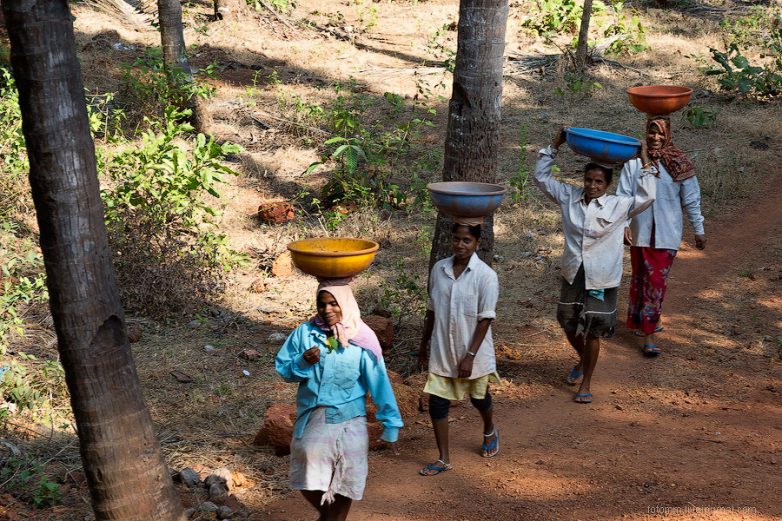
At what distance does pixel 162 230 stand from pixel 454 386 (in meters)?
3.69

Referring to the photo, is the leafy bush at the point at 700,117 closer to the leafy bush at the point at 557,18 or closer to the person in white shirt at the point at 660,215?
the leafy bush at the point at 557,18

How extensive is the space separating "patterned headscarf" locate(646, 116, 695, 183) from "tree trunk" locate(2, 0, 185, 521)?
14.2 feet

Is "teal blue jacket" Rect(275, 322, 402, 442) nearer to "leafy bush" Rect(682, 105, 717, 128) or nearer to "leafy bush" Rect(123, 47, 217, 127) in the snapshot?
"leafy bush" Rect(123, 47, 217, 127)

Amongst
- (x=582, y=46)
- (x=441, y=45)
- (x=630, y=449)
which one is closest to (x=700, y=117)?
(x=582, y=46)

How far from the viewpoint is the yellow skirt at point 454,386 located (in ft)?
15.8

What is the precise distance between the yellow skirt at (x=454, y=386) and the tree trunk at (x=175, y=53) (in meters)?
7.00

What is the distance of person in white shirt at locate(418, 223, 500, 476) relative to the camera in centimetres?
470

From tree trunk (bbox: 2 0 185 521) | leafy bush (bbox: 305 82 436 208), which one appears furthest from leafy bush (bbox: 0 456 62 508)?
leafy bush (bbox: 305 82 436 208)

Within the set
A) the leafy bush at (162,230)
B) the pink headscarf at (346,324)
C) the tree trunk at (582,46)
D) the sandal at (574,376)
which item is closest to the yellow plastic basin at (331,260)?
the pink headscarf at (346,324)

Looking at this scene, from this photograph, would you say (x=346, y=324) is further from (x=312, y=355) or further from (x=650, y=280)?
(x=650, y=280)

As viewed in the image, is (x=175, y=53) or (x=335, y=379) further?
(x=175, y=53)

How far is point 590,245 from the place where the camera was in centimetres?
558

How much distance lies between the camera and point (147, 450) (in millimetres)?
3795

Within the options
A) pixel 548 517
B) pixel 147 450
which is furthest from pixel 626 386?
pixel 147 450
